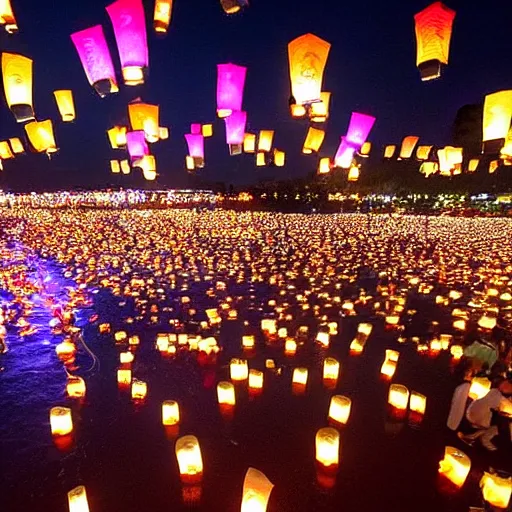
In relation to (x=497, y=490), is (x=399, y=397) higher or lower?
lower

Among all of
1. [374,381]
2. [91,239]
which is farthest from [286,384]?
[91,239]

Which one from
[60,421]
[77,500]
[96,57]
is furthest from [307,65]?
[77,500]

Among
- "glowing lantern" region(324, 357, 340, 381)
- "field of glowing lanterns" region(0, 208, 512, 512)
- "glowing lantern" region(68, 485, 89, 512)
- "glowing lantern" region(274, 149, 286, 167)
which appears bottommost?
"field of glowing lanterns" region(0, 208, 512, 512)

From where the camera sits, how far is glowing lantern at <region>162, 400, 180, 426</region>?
5750 millimetres

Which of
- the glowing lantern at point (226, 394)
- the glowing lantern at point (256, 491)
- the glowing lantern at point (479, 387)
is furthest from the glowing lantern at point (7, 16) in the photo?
the glowing lantern at point (479, 387)

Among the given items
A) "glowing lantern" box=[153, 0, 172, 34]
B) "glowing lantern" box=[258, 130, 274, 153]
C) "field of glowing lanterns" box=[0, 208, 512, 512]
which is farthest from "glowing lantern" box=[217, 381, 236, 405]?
"glowing lantern" box=[258, 130, 274, 153]

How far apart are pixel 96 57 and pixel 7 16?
6.58ft

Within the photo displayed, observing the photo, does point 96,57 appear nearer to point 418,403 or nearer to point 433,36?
point 433,36

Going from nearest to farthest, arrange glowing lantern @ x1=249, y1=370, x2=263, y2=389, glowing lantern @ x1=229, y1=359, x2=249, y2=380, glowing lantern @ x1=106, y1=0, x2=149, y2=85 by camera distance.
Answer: glowing lantern @ x1=249, y1=370, x2=263, y2=389
glowing lantern @ x1=229, y1=359, x2=249, y2=380
glowing lantern @ x1=106, y1=0, x2=149, y2=85

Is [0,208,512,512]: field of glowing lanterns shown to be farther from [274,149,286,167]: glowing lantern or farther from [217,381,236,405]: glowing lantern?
[274,149,286,167]: glowing lantern

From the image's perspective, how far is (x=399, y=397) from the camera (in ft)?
19.7

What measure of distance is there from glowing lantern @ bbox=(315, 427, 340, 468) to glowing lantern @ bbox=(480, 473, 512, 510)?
1.53m

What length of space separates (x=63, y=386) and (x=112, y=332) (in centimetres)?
262

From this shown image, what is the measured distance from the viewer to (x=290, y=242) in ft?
79.2
